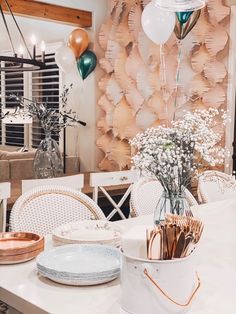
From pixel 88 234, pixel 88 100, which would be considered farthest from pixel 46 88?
pixel 88 234

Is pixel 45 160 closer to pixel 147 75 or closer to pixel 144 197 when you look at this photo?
pixel 144 197

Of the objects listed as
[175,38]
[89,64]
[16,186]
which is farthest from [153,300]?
[89,64]

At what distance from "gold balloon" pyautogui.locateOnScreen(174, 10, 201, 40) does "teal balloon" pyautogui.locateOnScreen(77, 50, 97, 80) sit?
139 cm

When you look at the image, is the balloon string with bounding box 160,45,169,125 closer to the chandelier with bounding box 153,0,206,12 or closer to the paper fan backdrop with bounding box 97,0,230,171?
the paper fan backdrop with bounding box 97,0,230,171

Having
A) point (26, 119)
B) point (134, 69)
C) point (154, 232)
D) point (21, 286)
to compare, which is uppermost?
point (134, 69)

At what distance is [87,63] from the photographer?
5.74m

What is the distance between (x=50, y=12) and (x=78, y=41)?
1.61 feet

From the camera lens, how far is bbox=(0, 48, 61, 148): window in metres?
7.33

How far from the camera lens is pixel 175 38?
4.88 meters

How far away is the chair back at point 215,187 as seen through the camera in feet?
9.43

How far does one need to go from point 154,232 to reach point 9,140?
7683 mm

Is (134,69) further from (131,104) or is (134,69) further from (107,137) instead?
(107,137)

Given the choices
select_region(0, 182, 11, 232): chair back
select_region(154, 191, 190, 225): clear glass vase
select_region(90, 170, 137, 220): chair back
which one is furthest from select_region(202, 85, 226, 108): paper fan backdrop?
select_region(154, 191, 190, 225): clear glass vase

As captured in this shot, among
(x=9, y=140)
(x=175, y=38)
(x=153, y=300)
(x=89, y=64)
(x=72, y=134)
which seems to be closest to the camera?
(x=153, y=300)
